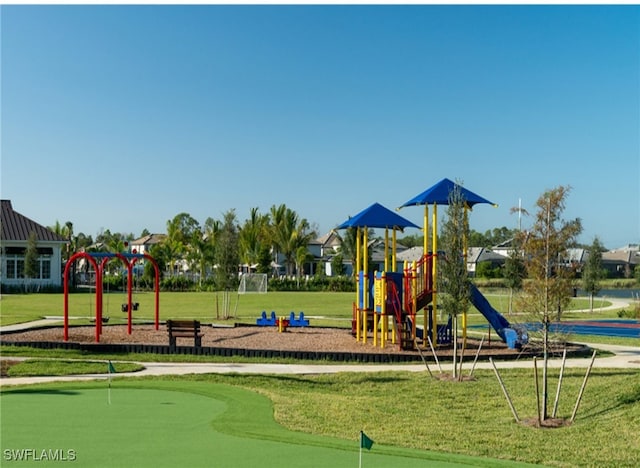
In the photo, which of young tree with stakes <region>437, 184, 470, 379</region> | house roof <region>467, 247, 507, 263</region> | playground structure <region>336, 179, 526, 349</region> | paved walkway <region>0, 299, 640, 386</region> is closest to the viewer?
paved walkway <region>0, 299, 640, 386</region>

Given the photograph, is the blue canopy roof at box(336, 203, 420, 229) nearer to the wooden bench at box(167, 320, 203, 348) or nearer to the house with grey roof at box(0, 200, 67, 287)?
the wooden bench at box(167, 320, 203, 348)

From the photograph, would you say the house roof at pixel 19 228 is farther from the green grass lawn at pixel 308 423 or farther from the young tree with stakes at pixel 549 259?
the young tree with stakes at pixel 549 259

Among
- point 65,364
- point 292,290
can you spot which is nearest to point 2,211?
point 292,290

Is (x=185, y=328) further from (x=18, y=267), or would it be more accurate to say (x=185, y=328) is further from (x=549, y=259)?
(x=18, y=267)

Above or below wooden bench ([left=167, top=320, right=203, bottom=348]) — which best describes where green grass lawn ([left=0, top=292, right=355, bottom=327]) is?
below

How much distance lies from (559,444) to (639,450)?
3.16 ft

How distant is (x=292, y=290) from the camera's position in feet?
217

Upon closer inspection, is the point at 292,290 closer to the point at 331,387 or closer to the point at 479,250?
the point at 479,250

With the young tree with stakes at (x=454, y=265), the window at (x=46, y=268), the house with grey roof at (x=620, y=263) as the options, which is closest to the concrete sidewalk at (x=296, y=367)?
the young tree with stakes at (x=454, y=265)

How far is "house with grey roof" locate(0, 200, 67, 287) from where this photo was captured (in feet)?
196

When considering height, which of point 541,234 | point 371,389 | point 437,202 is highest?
point 437,202

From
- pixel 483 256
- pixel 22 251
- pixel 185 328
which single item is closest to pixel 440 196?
pixel 185 328
